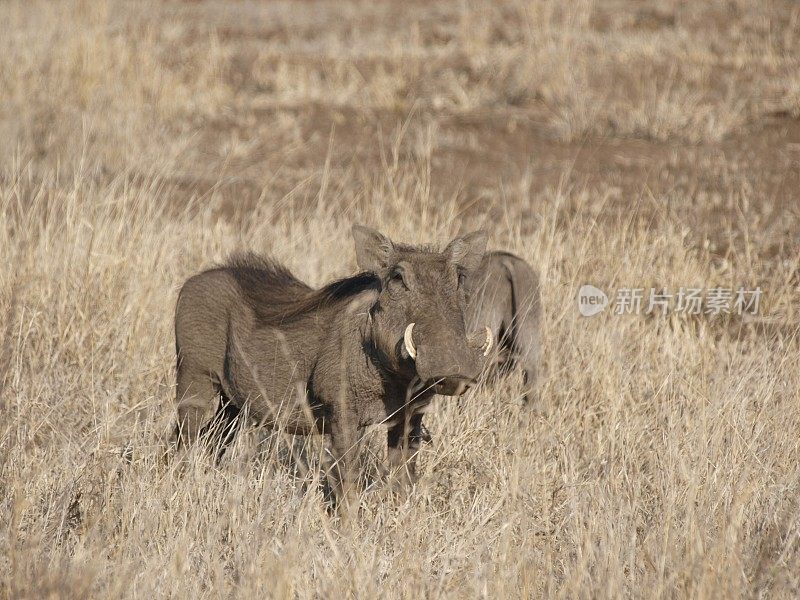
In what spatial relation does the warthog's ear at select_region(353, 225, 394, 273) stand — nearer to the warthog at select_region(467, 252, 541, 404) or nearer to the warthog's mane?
the warthog's mane

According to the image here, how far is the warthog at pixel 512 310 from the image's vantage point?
4754mm

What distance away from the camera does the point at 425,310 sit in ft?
10.6

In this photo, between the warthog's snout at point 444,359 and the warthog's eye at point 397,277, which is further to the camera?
the warthog's eye at point 397,277

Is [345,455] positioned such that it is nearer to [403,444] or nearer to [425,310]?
[403,444]

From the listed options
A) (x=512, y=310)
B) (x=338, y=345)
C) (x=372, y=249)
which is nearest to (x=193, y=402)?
(x=338, y=345)

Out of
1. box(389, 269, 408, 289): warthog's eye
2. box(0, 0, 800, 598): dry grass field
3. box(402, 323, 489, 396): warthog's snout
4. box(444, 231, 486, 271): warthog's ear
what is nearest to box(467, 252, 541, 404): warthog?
box(0, 0, 800, 598): dry grass field

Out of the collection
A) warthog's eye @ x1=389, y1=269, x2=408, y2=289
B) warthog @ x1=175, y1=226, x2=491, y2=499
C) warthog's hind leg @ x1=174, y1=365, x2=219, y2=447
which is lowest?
warthog's hind leg @ x1=174, y1=365, x2=219, y2=447

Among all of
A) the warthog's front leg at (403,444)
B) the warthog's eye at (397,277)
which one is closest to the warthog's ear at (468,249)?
the warthog's eye at (397,277)

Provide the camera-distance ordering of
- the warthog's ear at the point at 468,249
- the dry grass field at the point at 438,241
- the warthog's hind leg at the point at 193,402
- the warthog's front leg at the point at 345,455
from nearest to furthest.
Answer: the dry grass field at the point at 438,241
the warthog's ear at the point at 468,249
the warthog's front leg at the point at 345,455
the warthog's hind leg at the point at 193,402

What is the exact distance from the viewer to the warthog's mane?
3729 mm

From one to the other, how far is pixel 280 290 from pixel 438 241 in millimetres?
1388

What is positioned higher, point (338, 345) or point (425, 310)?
point (425, 310)

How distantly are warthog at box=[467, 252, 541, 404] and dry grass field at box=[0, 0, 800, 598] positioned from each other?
110 millimetres

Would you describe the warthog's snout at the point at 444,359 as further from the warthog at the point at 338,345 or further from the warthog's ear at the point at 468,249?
the warthog's ear at the point at 468,249
